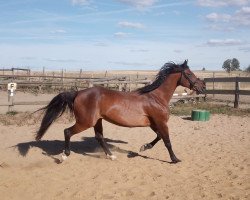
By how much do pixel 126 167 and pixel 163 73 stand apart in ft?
6.95

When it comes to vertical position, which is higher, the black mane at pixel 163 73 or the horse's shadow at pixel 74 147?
the black mane at pixel 163 73

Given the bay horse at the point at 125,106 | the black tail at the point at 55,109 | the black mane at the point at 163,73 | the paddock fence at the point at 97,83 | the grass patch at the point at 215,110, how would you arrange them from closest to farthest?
the bay horse at the point at 125,106 → the black tail at the point at 55,109 → the black mane at the point at 163,73 → the grass patch at the point at 215,110 → the paddock fence at the point at 97,83

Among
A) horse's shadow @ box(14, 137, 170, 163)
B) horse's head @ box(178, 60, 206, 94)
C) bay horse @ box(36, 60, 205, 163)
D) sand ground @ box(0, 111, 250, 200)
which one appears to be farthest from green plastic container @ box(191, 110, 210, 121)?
bay horse @ box(36, 60, 205, 163)

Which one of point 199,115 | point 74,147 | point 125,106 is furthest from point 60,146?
point 199,115

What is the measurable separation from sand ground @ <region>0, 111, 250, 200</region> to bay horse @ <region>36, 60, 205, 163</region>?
437mm

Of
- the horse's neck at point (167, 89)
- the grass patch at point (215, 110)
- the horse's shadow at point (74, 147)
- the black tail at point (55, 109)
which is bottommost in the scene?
the horse's shadow at point (74, 147)

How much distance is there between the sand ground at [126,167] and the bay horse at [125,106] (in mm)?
437

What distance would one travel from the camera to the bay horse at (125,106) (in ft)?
22.9

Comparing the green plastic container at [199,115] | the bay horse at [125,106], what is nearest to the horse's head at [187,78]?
the bay horse at [125,106]

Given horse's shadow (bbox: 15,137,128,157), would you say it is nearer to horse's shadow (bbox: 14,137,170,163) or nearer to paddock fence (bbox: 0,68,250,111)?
horse's shadow (bbox: 14,137,170,163)

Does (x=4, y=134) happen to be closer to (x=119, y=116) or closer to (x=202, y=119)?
(x=119, y=116)

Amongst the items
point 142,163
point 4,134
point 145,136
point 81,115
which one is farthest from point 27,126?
point 142,163

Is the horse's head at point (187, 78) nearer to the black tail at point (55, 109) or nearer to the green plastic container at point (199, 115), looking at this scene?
the black tail at point (55, 109)

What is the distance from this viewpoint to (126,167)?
21.9ft
